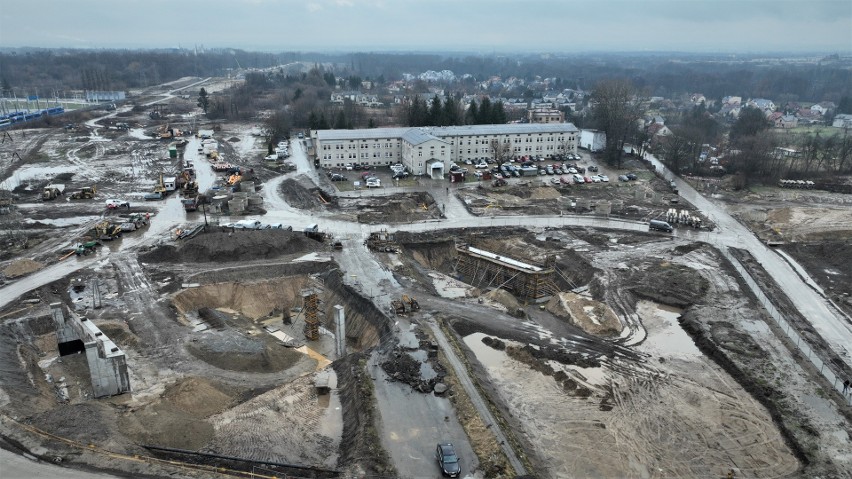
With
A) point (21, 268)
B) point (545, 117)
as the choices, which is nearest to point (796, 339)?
point (21, 268)

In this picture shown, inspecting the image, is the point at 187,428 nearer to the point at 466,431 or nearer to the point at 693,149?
the point at 466,431

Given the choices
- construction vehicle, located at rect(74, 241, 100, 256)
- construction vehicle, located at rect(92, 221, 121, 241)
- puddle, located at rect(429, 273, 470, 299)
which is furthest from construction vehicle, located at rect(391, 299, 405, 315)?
construction vehicle, located at rect(92, 221, 121, 241)

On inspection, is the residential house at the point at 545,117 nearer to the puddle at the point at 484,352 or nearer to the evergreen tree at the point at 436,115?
the evergreen tree at the point at 436,115

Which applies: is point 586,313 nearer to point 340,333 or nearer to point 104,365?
point 340,333

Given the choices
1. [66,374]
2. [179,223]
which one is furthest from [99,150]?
[66,374]

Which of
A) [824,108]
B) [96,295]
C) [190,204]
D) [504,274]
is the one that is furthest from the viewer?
[824,108]

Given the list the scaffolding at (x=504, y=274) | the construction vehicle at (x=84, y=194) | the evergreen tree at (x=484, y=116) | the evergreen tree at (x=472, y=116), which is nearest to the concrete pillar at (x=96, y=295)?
the construction vehicle at (x=84, y=194)
